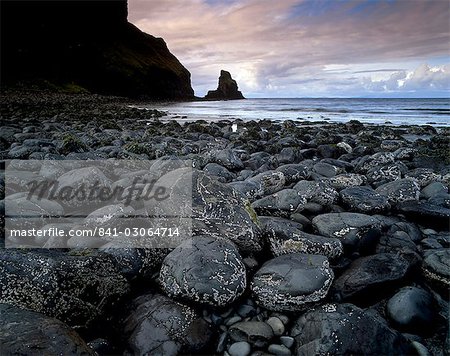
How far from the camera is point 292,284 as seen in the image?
2436 mm

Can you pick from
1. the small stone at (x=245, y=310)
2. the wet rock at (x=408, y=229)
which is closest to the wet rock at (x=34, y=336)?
the small stone at (x=245, y=310)

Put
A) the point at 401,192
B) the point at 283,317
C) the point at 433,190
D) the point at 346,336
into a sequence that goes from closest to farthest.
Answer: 1. the point at 346,336
2. the point at 283,317
3. the point at 401,192
4. the point at 433,190

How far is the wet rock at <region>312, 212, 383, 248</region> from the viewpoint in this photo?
10.6 ft

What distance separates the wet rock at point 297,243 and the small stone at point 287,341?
0.79m

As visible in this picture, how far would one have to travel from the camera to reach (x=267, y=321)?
239cm

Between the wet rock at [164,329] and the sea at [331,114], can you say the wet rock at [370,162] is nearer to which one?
the wet rock at [164,329]

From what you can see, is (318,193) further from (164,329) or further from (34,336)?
(34,336)

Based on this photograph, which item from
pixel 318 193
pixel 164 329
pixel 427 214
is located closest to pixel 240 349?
pixel 164 329

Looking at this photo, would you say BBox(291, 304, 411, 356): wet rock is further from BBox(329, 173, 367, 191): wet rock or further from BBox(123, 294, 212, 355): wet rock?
BBox(329, 173, 367, 191): wet rock

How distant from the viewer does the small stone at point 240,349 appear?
7.14ft

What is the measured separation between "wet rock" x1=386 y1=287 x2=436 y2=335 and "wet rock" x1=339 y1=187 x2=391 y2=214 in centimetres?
160

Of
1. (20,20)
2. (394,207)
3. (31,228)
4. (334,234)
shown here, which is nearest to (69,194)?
(31,228)

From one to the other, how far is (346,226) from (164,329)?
6.34 ft

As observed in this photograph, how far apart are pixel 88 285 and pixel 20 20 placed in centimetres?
6022
